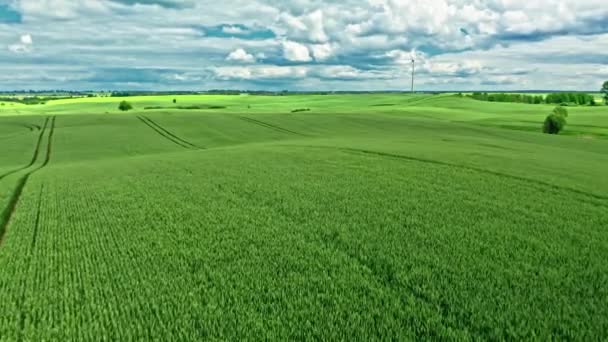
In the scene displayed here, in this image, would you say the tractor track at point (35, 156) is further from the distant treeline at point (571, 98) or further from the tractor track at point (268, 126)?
the distant treeline at point (571, 98)

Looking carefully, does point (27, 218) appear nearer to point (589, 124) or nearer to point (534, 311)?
point (534, 311)

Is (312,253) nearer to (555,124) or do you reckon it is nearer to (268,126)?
(268,126)

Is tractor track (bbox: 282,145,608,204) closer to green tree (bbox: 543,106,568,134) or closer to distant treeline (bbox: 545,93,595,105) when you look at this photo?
green tree (bbox: 543,106,568,134)

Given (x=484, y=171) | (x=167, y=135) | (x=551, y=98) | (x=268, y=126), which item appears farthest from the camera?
(x=551, y=98)

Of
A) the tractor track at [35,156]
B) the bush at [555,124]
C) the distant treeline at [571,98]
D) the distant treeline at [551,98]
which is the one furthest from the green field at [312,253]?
the distant treeline at [551,98]

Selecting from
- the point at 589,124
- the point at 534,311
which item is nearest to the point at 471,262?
the point at 534,311

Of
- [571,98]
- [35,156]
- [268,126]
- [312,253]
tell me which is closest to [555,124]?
[268,126]

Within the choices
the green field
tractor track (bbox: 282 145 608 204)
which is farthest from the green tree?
tractor track (bbox: 282 145 608 204)
